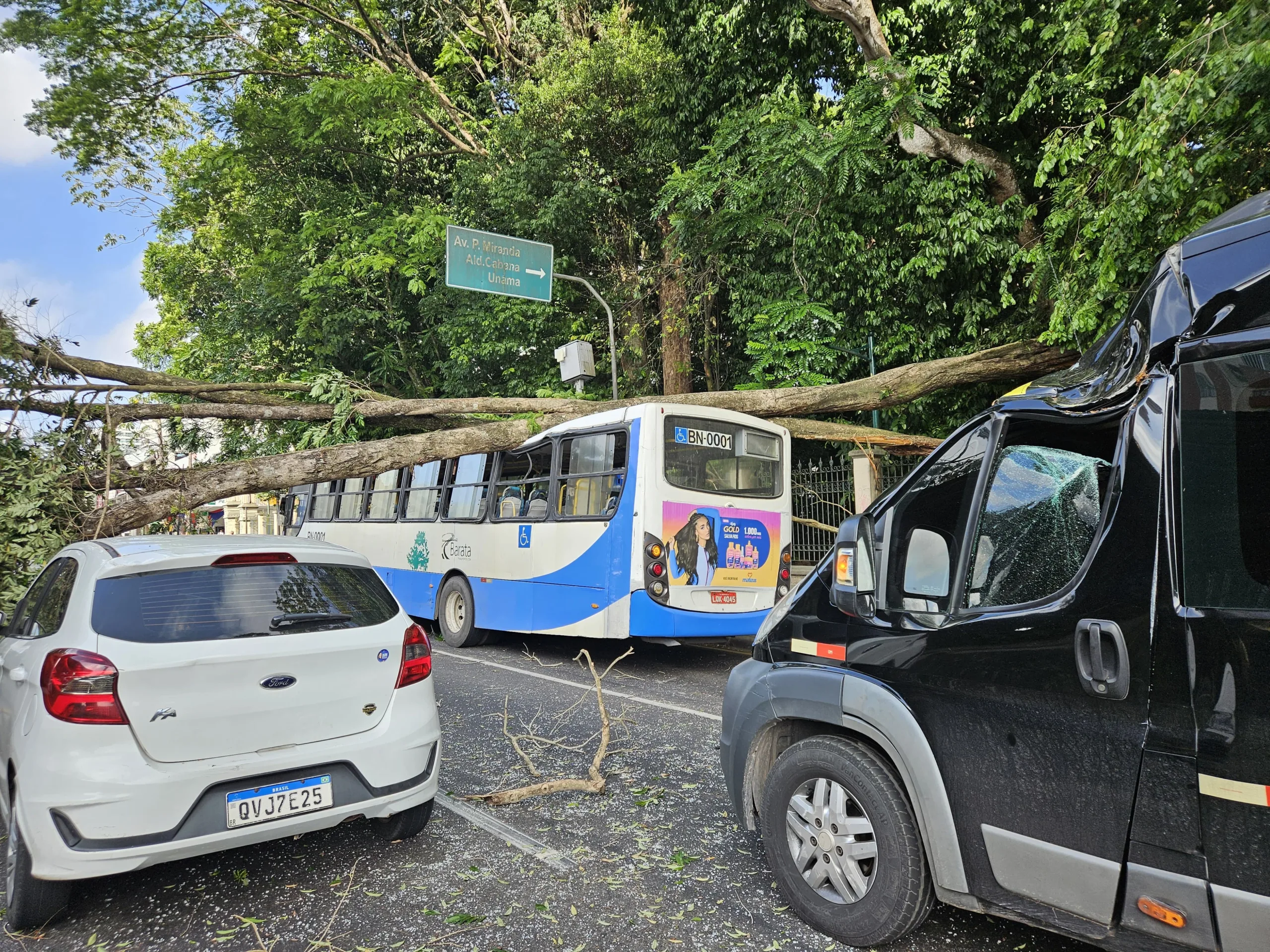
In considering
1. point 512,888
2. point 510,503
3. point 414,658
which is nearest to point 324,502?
point 510,503

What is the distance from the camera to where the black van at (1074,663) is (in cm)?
202

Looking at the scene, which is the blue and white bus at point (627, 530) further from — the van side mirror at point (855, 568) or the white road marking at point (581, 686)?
the van side mirror at point (855, 568)

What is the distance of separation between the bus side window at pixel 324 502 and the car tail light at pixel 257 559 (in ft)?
34.9

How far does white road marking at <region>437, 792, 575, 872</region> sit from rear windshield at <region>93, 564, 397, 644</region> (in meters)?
Answer: 1.19

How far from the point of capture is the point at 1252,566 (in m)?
2.00

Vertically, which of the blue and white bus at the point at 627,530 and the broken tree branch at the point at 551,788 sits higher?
the blue and white bus at the point at 627,530

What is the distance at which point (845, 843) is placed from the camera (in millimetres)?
2867

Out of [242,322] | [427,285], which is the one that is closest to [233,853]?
[427,285]

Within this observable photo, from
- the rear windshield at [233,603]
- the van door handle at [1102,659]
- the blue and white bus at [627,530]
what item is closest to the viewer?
the van door handle at [1102,659]

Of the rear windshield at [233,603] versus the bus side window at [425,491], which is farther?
the bus side window at [425,491]

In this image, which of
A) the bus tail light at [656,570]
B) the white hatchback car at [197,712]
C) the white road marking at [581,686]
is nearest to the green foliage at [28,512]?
the white road marking at [581,686]

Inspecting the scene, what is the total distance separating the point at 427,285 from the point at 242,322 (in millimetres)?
5133

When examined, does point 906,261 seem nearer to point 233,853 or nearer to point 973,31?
point 973,31

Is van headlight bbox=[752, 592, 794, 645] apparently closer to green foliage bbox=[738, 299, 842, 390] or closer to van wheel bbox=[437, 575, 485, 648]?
van wheel bbox=[437, 575, 485, 648]
